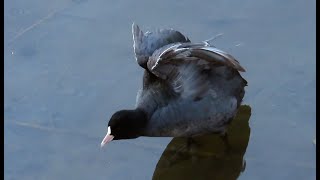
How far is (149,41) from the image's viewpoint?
208 inches

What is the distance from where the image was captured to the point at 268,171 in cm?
494

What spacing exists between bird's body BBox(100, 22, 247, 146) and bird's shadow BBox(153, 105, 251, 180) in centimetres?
14

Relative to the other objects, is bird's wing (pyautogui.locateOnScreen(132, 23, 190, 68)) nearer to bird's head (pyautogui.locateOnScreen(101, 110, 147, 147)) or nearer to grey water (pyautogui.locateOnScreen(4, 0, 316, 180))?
bird's head (pyautogui.locateOnScreen(101, 110, 147, 147))

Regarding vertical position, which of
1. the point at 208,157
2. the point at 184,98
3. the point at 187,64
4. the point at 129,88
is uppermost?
the point at 187,64

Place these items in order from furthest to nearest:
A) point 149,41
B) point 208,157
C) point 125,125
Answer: point 149,41
point 208,157
point 125,125

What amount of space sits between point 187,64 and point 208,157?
0.61 meters

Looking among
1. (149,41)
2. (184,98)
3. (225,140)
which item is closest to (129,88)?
(149,41)

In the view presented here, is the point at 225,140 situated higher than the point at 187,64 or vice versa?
the point at 187,64

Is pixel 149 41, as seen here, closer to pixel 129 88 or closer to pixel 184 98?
pixel 184 98

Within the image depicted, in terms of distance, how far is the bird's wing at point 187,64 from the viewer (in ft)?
16.0

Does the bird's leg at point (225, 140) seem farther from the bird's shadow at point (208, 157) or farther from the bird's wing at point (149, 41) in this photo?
the bird's wing at point (149, 41)

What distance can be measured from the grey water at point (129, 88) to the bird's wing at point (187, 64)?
1.42 ft

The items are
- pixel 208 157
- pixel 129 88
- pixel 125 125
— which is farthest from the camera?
pixel 129 88
